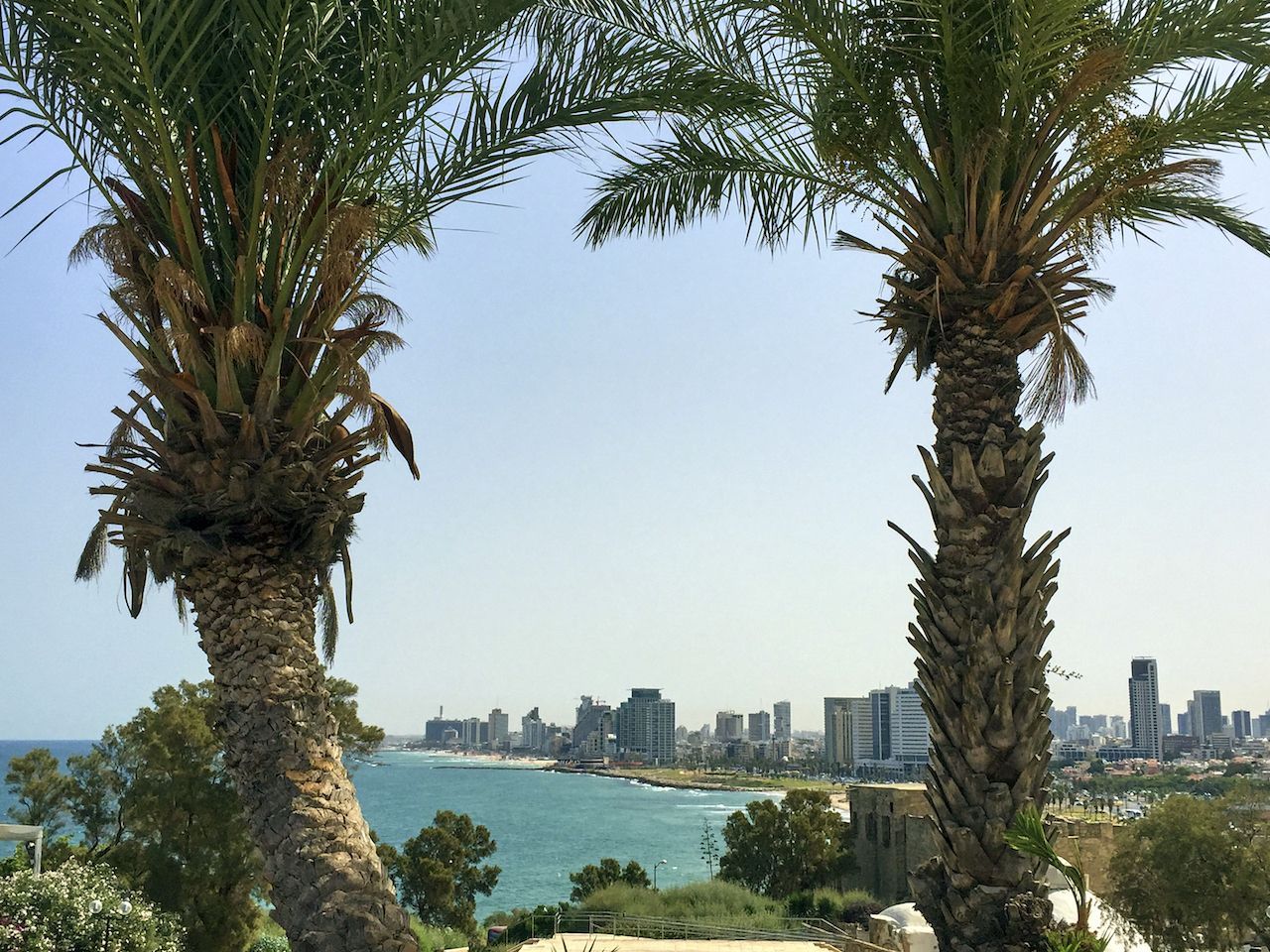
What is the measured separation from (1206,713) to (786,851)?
157 metres

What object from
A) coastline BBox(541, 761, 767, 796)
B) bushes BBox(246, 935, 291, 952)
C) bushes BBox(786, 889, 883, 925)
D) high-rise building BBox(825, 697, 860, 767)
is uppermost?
bushes BBox(246, 935, 291, 952)

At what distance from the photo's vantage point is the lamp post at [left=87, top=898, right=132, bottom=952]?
30.4ft

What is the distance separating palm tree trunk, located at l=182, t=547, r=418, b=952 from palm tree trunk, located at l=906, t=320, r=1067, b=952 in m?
2.92

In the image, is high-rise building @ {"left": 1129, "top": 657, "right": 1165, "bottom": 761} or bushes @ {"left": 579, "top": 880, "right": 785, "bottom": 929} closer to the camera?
bushes @ {"left": 579, "top": 880, "right": 785, "bottom": 929}

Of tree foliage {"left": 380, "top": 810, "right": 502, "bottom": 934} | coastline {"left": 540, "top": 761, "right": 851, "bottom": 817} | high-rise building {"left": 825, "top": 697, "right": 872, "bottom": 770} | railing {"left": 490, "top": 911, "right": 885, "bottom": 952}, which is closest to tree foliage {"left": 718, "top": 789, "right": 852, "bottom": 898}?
tree foliage {"left": 380, "top": 810, "right": 502, "bottom": 934}

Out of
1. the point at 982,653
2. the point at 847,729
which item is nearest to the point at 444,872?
the point at 982,653

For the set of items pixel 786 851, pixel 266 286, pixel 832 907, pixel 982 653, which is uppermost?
pixel 266 286

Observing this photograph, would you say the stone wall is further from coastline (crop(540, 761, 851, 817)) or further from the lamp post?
coastline (crop(540, 761, 851, 817))

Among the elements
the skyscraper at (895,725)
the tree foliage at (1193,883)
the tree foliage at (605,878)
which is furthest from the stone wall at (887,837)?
the skyscraper at (895,725)

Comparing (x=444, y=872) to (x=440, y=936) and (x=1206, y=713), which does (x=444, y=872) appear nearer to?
(x=440, y=936)

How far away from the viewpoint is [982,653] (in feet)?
18.8

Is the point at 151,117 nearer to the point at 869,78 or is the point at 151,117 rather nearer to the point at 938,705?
the point at 869,78

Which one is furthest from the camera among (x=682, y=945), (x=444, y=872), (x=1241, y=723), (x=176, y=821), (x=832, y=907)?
(x=1241, y=723)

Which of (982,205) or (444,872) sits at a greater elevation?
(982,205)
